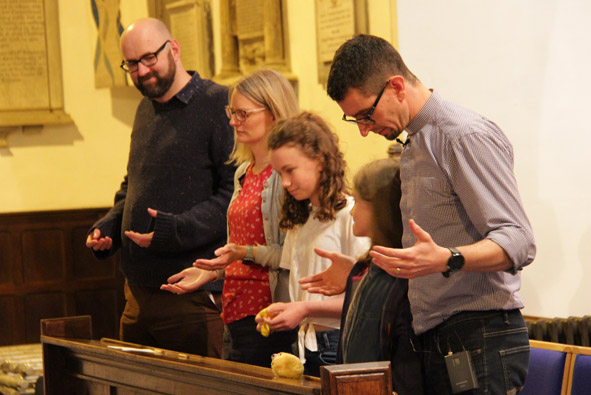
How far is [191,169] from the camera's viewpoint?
12.7 ft

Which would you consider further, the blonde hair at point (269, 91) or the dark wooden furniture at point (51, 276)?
the dark wooden furniture at point (51, 276)

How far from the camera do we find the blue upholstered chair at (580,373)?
3.02m

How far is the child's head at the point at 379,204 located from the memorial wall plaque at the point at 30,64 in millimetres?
6008

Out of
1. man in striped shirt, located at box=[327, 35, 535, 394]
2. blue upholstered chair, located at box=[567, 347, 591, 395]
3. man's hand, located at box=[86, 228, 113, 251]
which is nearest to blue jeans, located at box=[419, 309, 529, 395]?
man in striped shirt, located at box=[327, 35, 535, 394]

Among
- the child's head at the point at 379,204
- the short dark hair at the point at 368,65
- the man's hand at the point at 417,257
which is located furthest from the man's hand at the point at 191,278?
the man's hand at the point at 417,257

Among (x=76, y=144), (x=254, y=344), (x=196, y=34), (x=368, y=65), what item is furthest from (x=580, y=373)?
(x=76, y=144)

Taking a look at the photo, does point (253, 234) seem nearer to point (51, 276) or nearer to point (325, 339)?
point (325, 339)

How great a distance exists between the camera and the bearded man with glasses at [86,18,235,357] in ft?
12.6

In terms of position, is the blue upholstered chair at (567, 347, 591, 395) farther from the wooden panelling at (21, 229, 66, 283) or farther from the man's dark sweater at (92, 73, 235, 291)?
the wooden panelling at (21, 229, 66, 283)

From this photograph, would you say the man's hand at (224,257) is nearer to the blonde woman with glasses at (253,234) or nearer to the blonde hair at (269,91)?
the blonde woman with glasses at (253,234)

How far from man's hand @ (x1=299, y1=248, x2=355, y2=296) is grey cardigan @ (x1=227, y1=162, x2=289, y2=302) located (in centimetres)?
51

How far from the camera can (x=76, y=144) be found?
8180mm

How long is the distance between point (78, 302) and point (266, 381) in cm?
584

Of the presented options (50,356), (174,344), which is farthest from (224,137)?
(50,356)
